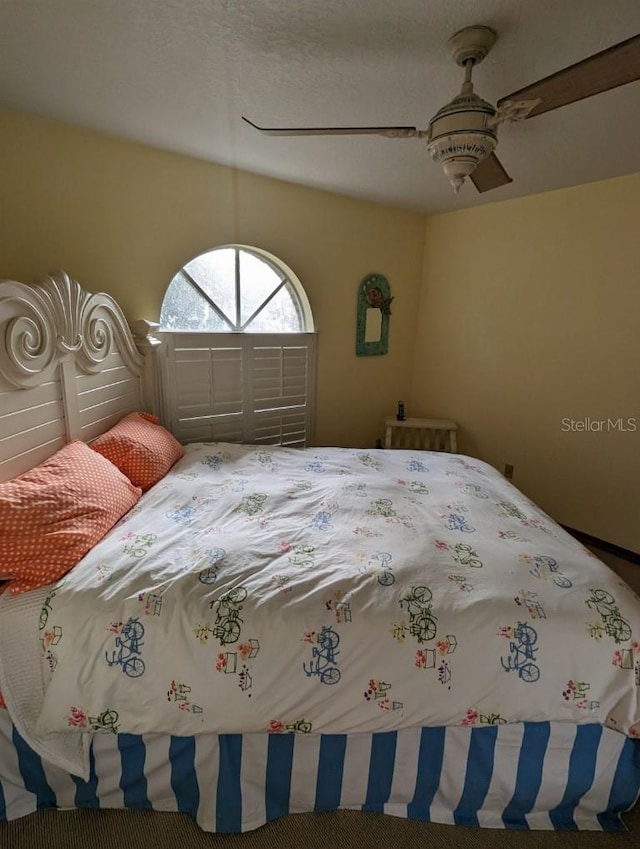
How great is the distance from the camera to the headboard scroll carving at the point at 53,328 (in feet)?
4.75

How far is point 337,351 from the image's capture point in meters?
3.37

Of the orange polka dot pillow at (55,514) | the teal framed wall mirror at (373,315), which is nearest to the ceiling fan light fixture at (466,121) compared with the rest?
the orange polka dot pillow at (55,514)

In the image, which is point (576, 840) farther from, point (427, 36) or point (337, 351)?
point (337, 351)

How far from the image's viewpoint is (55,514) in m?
1.32

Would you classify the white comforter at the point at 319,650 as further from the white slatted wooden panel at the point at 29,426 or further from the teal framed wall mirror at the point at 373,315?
the teal framed wall mirror at the point at 373,315

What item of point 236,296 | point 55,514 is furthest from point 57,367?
point 236,296

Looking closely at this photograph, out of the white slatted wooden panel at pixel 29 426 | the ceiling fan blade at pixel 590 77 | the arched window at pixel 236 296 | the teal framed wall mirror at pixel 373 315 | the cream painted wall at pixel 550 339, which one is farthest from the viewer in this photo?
the teal framed wall mirror at pixel 373 315

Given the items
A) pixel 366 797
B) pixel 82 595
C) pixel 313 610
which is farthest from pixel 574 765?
pixel 82 595

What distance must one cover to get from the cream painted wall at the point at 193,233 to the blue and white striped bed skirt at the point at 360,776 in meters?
2.03

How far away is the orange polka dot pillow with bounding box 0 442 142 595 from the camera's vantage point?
3.90 ft

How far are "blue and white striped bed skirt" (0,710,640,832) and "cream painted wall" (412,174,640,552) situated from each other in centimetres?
190

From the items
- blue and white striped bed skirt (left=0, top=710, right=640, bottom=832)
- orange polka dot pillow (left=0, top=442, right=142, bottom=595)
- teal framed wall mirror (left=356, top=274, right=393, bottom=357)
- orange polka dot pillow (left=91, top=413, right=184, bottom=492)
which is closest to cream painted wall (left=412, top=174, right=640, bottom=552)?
teal framed wall mirror (left=356, top=274, right=393, bottom=357)

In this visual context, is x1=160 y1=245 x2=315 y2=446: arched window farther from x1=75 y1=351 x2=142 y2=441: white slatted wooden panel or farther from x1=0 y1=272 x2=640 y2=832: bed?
x1=0 y1=272 x2=640 y2=832: bed

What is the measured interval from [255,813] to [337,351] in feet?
9.23
